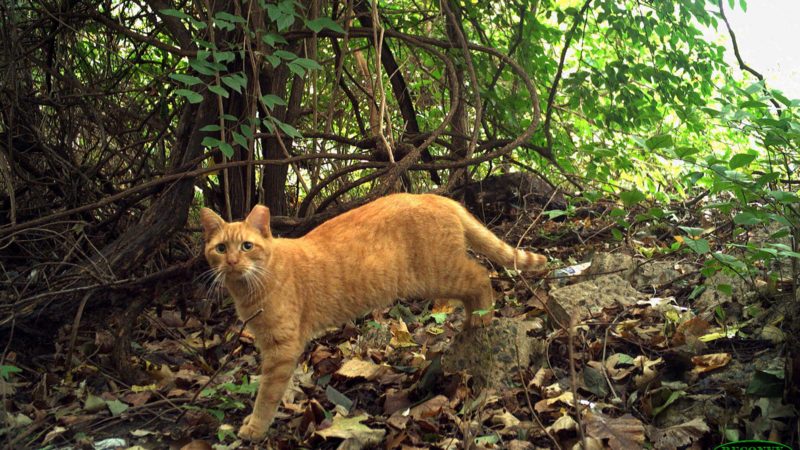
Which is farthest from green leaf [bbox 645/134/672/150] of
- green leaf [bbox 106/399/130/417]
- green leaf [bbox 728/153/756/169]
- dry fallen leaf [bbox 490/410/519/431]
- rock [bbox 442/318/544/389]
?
green leaf [bbox 106/399/130/417]

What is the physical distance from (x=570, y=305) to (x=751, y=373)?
39.2 inches

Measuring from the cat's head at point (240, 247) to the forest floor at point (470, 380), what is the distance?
33 cm

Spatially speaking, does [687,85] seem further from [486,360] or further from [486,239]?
[486,360]

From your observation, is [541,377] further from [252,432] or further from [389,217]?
[252,432]

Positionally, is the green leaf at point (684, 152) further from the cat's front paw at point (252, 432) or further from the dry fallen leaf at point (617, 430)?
the cat's front paw at point (252, 432)

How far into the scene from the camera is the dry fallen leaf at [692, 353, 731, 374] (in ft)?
9.34

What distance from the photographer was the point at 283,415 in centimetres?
314

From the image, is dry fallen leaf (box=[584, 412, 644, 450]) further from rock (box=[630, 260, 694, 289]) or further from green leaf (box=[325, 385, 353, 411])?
rock (box=[630, 260, 694, 289])

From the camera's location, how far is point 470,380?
311cm

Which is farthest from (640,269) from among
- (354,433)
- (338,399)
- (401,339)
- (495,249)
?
(354,433)

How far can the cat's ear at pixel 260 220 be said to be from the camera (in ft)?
11.0

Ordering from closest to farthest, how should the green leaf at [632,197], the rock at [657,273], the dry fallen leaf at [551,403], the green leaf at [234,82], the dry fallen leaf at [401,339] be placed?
the dry fallen leaf at [551,403], the green leaf at [632,197], the green leaf at [234,82], the dry fallen leaf at [401,339], the rock at [657,273]

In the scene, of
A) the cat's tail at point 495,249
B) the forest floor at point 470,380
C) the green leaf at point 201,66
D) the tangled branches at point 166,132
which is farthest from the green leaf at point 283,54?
the forest floor at point 470,380

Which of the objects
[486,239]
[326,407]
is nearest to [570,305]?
[486,239]
